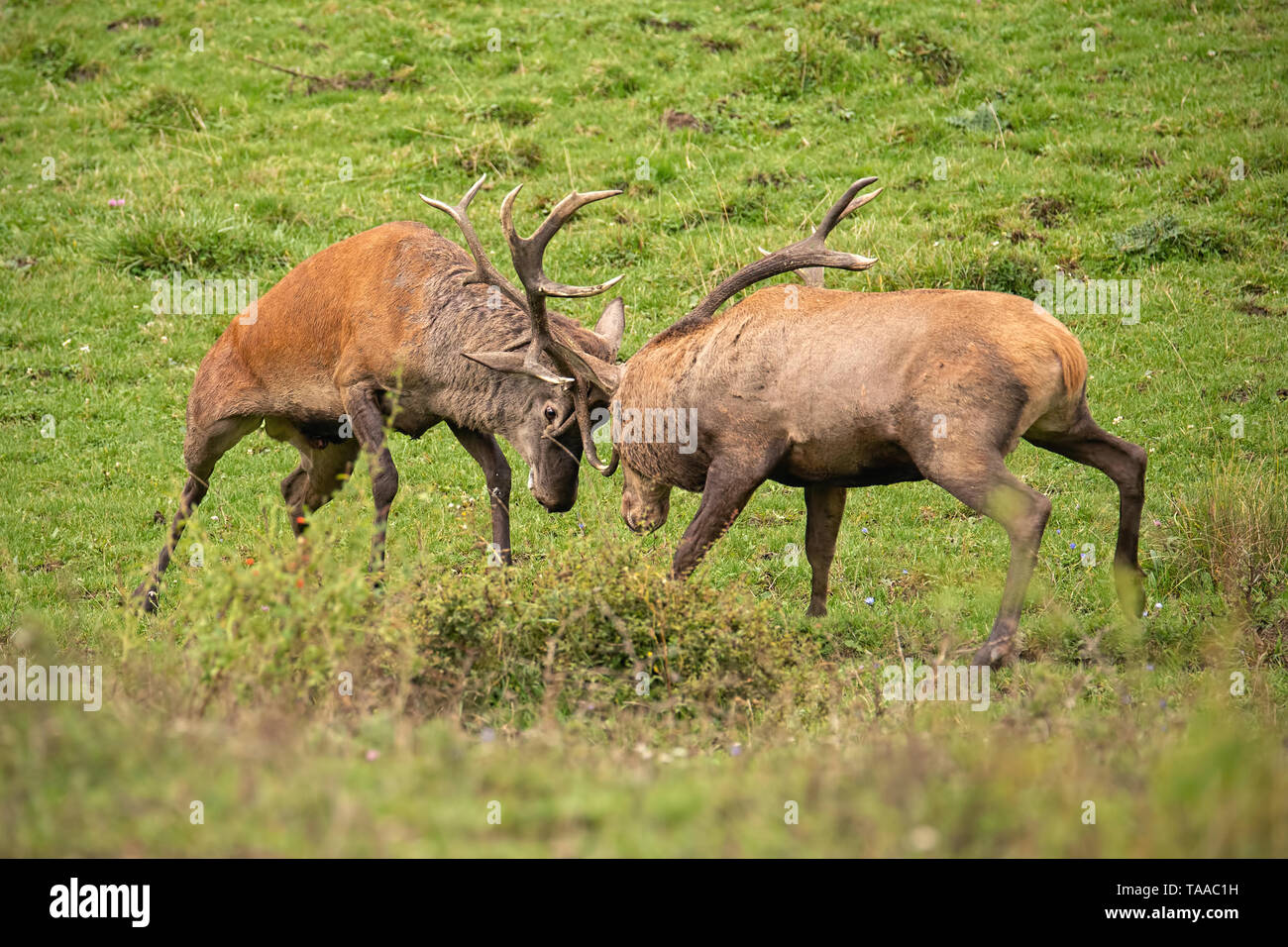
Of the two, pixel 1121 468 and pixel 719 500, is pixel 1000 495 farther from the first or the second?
pixel 719 500

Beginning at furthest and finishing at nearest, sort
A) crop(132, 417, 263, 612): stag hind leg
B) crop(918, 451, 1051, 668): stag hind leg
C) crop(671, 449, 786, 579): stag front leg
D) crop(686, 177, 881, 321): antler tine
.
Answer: crop(132, 417, 263, 612): stag hind leg
crop(686, 177, 881, 321): antler tine
crop(671, 449, 786, 579): stag front leg
crop(918, 451, 1051, 668): stag hind leg

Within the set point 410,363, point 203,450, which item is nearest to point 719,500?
point 410,363

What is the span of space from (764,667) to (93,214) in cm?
931

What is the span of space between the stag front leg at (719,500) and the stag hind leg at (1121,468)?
1.30 meters

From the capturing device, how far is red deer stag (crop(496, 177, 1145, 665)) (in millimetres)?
5773

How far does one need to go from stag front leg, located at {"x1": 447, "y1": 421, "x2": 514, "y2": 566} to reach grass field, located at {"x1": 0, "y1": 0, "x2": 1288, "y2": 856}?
26 cm

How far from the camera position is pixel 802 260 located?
676 cm

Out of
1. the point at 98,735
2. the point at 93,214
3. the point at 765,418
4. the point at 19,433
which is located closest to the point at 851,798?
the point at 98,735

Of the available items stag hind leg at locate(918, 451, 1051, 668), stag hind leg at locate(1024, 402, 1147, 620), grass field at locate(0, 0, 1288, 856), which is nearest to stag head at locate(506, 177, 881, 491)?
grass field at locate(0, 0, 1288, 856)

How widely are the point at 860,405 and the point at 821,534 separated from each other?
1.26m

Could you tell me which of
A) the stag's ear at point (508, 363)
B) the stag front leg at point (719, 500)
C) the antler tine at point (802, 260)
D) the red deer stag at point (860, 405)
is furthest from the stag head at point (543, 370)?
the stag front leg at point (719, 500)

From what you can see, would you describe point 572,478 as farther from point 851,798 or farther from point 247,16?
point 247,16

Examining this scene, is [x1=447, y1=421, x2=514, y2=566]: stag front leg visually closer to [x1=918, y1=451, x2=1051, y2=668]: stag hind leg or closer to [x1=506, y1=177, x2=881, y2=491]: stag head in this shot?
[x1=506, y1=177, x2=881, y2=491]: stag head

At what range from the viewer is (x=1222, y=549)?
23.1ft
